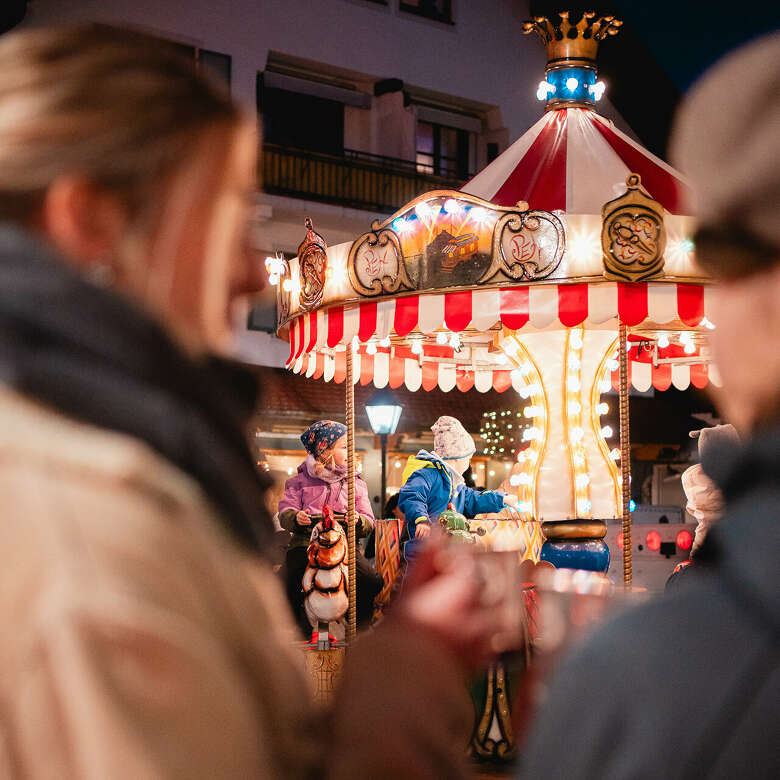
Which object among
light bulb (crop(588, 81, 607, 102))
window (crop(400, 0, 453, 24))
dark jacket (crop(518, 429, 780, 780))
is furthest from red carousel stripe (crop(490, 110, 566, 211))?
window (crop(400, 0, 453, 24))

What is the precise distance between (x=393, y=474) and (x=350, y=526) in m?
11.5

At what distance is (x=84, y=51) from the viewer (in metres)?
0.88

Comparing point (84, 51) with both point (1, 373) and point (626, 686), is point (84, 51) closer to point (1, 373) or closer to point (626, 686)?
point (1, 373)

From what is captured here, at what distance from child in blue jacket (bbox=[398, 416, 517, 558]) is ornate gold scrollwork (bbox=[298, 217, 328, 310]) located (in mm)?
1643

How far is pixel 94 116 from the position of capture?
848mm

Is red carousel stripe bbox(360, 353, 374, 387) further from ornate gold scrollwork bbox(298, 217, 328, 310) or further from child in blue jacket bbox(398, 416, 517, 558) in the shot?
ornate gold scrollwork bbox(298, 217, 328, 310)

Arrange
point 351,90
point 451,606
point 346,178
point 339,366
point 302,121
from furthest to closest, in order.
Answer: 1. point 351,90
2. point 302,121
3. point 346,178
4. point 339,366
5. point 451,606

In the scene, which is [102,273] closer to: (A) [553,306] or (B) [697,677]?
(B) [697,677]

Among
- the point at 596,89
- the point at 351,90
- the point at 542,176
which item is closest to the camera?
the point at 542,176

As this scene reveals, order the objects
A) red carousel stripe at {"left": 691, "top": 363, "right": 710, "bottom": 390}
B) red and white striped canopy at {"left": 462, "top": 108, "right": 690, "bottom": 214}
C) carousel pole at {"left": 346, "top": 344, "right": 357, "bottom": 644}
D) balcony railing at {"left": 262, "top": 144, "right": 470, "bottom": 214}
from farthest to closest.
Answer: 1. balcony railing at {"left": 262, "top": 144, "right": 470, "bottom": 214}
2. red carousel stripe at {"left": 691, "top": 363, "right": 710, "bottom": 390}
3. carousel pole at {"left": 346, "top": 344, "right": 357, "bottom": 644}
4. red and white striped canopy at {"left": 462, "top": 108, "right": 690, "bottom": 214}

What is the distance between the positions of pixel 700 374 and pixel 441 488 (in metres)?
3.30

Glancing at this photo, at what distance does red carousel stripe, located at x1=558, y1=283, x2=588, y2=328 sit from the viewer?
538 cm

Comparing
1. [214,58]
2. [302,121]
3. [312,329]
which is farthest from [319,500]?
[302,121]

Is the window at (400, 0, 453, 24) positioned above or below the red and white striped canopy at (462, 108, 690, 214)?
above
